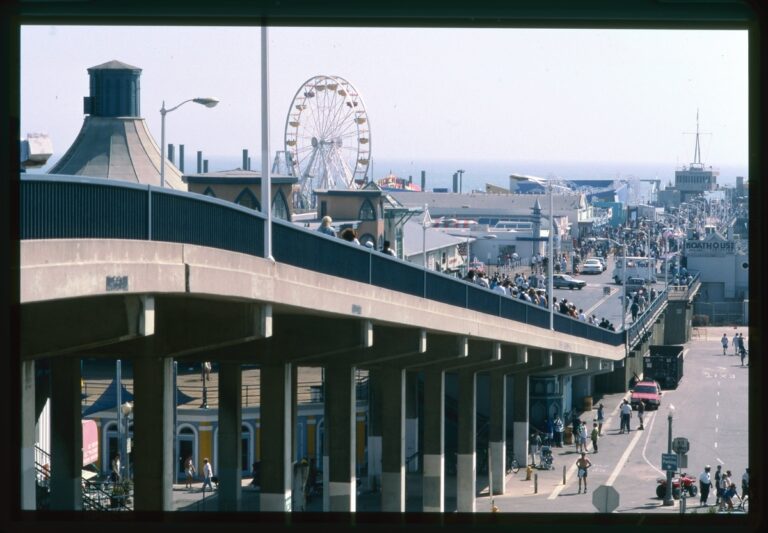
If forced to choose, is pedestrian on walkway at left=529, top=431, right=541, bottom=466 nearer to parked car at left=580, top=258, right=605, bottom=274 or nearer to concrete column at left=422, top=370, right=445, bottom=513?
concrete column at left=422, top=370, right=445, bottom=513

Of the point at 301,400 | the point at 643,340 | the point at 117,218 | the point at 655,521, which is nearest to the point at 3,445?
the point at 655,521

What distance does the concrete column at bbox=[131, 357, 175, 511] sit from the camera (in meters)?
16.6

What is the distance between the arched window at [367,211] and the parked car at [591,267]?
3132cm

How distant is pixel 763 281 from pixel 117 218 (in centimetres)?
644

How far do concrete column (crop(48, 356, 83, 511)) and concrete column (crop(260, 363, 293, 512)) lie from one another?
2.55 meters

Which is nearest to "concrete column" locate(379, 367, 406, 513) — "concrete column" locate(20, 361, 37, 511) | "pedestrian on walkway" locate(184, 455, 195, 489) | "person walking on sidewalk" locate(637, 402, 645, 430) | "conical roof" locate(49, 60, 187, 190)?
"pedestrian on walkway" locate(184, 455, 195, 489)

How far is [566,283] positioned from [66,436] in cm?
4834

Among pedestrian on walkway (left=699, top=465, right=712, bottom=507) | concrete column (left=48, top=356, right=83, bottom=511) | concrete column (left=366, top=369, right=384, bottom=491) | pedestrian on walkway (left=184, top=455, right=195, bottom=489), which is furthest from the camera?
concrete column (left=366, top=369, right=384, bottom=491)

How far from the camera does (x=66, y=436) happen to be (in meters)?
20.5

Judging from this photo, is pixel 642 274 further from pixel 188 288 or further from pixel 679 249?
pixel 188 288

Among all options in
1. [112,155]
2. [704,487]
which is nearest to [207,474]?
[704,487]

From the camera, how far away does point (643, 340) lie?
54781 mm

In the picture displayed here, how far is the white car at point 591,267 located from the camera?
75.9 meters

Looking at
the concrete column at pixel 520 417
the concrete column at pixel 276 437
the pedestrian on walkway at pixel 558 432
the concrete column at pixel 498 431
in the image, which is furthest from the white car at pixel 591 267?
the concrete column at pixel 276 437
